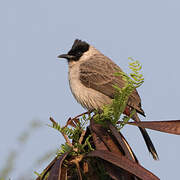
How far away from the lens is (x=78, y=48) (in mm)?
5941

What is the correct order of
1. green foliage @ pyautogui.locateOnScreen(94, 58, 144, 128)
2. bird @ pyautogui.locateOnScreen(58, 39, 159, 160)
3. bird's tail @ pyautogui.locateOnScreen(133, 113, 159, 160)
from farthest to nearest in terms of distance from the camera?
bird @ pyautogui.locateOnScreen(58, 39, 159, 160) → bird's tail @ pyautogui.locateOnScreen(133, 113, 159, 160) → green foliage @ pyautogui.locateOnScreen(94, 58, 144, 128)

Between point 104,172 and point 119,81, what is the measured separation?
10.4 feet

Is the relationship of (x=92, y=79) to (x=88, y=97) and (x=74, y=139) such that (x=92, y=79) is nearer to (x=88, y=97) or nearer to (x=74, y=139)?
(x=88, y=97)

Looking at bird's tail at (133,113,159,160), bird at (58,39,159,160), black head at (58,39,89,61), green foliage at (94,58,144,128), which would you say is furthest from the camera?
black head at (58,39,89,61)

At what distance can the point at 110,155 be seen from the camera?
1.58 metres

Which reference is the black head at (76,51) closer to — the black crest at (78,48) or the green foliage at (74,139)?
the black crest at (78,48)

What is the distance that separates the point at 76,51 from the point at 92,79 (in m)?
0.88

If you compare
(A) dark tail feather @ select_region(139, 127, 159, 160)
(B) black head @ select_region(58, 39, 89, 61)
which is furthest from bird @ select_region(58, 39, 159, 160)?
(A) dark tail feather @ select_region(139, 127, 159, 160)

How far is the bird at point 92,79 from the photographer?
5016 mm

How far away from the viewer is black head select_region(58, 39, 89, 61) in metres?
5.82

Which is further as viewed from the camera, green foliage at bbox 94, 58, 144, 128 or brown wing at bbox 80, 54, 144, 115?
brown wing at bbox 80, 54, 144, 115

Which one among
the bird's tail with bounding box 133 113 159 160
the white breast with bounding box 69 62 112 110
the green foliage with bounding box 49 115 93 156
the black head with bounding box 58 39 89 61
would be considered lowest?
the bird's tail with bounding box 133 113 159 160

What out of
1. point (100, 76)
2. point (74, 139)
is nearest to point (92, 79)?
point (100, 76)

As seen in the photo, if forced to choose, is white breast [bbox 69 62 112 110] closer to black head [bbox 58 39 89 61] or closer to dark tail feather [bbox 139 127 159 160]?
black head [bbox 58 39 89 61]
